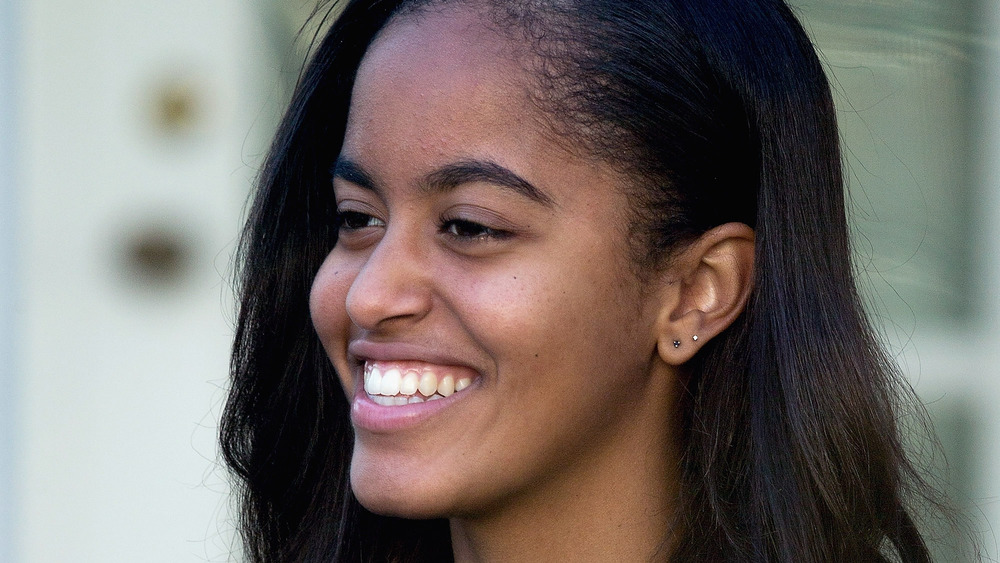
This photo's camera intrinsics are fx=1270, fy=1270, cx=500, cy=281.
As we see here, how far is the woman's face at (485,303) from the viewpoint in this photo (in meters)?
1.95

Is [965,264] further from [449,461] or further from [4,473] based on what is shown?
[4,473]

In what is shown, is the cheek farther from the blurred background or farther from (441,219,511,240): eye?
the blurred background

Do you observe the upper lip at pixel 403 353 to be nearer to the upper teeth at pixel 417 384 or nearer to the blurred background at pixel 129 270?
the upper teeth at pixel 417 384

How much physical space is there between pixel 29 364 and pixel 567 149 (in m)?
2.66

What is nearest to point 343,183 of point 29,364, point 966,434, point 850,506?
point 850,506

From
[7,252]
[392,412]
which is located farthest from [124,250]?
[392,412]

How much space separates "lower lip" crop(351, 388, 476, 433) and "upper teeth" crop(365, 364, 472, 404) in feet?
0.04

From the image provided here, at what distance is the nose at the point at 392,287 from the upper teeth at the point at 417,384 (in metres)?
0.08

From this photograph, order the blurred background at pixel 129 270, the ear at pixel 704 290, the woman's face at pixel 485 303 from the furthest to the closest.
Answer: the blurred background at pixel 129 270
the ear at pixel 704 290
the woman's face at pixel 485 303

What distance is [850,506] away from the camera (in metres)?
2.03

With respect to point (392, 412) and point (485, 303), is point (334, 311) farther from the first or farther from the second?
point (485, 303)

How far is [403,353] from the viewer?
2.00 m

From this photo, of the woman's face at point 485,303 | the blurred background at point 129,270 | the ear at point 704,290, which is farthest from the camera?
the blurred background at point 129,270

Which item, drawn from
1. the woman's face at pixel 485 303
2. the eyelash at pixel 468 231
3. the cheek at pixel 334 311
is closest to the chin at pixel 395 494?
the woman's face at pixel 485 303
